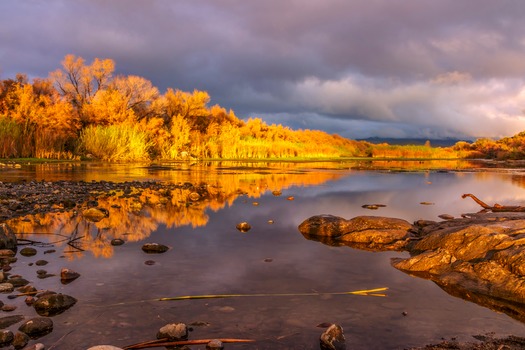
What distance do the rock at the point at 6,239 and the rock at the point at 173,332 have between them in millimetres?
3556

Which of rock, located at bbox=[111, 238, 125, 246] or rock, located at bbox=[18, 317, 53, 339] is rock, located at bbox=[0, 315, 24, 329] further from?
Answer: rock, located at bbox=[111, 238, 125, 246]

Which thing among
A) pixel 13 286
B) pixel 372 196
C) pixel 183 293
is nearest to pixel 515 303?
pixel 183 293

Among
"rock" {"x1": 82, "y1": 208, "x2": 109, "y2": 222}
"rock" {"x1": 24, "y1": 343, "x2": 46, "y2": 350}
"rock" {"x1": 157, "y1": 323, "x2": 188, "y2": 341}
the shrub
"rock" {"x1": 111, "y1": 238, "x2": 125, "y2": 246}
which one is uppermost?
the shrub

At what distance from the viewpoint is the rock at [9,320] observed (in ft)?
10.8

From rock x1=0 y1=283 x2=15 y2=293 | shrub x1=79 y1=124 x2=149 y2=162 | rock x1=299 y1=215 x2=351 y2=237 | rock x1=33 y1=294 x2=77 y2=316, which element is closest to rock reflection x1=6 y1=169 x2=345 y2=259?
A: rock x1=0 y1=283 x2=15 y2=293

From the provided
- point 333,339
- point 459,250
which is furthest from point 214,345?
point 459,250

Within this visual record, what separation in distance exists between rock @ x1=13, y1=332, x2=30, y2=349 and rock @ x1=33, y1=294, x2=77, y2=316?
50cm

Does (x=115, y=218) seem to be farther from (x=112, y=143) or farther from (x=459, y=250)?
(x=112, y=143)

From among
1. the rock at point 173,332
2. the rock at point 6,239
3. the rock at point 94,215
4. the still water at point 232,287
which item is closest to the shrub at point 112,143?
the still water at point 232,287

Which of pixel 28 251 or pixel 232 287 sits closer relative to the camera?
pixel 232 287

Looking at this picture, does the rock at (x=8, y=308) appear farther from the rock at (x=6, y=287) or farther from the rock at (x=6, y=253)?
the rock at (x=6, y=253)

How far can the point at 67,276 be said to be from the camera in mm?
4484

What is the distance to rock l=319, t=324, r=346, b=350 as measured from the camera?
3035 millimetres

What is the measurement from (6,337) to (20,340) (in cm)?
11
